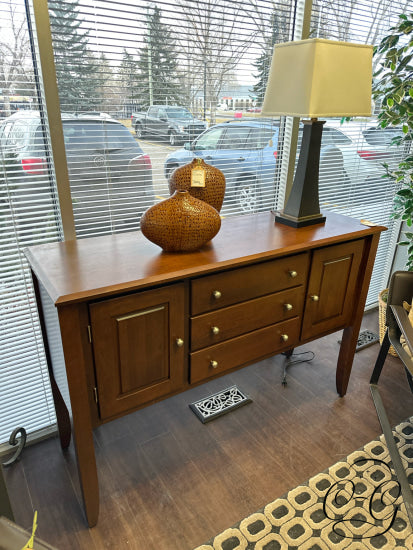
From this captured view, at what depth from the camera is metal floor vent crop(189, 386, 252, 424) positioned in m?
1.87

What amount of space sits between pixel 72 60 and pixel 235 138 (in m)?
0.78

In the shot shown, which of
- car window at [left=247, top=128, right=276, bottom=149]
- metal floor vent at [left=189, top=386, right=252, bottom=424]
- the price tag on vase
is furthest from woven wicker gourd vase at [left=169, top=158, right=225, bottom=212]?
metal floor vent at [left=189, top=386, right=252, bottom=424]

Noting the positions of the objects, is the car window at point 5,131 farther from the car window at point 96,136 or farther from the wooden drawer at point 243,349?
the wooden drawer at point 243,349

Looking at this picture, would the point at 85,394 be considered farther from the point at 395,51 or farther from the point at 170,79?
the point at 395,51

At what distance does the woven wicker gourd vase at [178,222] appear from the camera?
1.27 m

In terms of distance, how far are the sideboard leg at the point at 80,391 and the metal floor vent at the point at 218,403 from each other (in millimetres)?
645

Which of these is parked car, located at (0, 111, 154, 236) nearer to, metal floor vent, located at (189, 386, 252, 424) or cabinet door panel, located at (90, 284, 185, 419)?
cabinet door panel, located at (90, 284, 185, 419)

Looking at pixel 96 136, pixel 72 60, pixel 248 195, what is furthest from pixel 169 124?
pixel 248 195

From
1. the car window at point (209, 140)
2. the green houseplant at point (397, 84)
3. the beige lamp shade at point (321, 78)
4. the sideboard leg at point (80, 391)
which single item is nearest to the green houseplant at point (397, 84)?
the green houseplant at point (397, 84)

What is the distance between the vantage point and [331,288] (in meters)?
1.70

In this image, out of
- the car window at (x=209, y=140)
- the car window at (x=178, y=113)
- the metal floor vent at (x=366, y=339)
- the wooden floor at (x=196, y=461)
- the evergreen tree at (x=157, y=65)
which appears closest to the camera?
the wooden floor at (x=196, y=461)

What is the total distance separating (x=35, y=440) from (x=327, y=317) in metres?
1.38

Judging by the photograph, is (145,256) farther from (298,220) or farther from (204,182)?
(298,220)

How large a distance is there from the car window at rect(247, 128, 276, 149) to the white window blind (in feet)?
3.15
